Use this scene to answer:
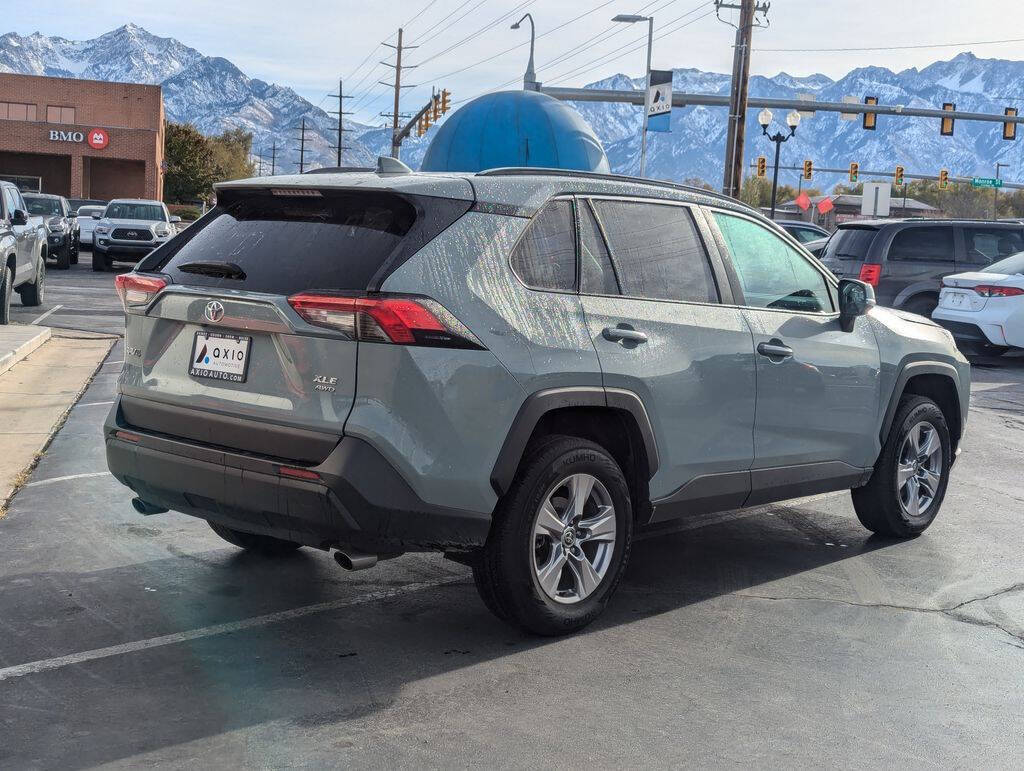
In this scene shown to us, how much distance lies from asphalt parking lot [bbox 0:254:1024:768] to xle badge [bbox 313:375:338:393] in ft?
3.42

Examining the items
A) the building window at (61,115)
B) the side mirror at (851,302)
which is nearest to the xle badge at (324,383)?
the side mirror at (851,302)

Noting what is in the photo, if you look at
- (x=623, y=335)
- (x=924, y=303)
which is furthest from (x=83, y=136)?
(x=623, y=335)

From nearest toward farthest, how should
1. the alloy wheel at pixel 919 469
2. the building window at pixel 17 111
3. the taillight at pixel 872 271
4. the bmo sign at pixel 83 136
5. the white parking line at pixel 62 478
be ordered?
the alloy wheel at pixel 919 469 < the white parking line at pixel 62 478 < the taillight at pixel 872 271 < the bmo sign at pixel 83 136 < the building window at pixel 17 111

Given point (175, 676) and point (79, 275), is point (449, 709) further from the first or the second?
point (79, 275)

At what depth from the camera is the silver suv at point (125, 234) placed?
94.7 feet

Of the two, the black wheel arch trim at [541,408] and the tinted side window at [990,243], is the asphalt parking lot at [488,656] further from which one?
the tinted side window at [990,243]

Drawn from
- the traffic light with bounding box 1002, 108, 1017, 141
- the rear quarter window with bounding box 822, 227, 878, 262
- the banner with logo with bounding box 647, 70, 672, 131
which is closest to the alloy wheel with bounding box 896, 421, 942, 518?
the rear quarter window with bounding box 822, 227, 878, 262

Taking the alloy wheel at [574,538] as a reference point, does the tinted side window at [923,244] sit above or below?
above

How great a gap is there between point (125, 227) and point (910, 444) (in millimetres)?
25265

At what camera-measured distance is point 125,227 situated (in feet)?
95.1

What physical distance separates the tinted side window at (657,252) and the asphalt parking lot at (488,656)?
55.7 inches

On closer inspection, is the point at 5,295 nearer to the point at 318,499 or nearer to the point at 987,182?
the point at 318,499

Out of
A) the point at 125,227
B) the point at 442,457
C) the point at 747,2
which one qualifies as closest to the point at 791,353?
the point at 442,457

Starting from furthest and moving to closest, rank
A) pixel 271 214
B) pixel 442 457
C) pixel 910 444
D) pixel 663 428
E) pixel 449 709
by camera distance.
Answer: pixel 910 444, pixel 663 428, pixel 271 214, pixel 442 457, pixel 449 709
